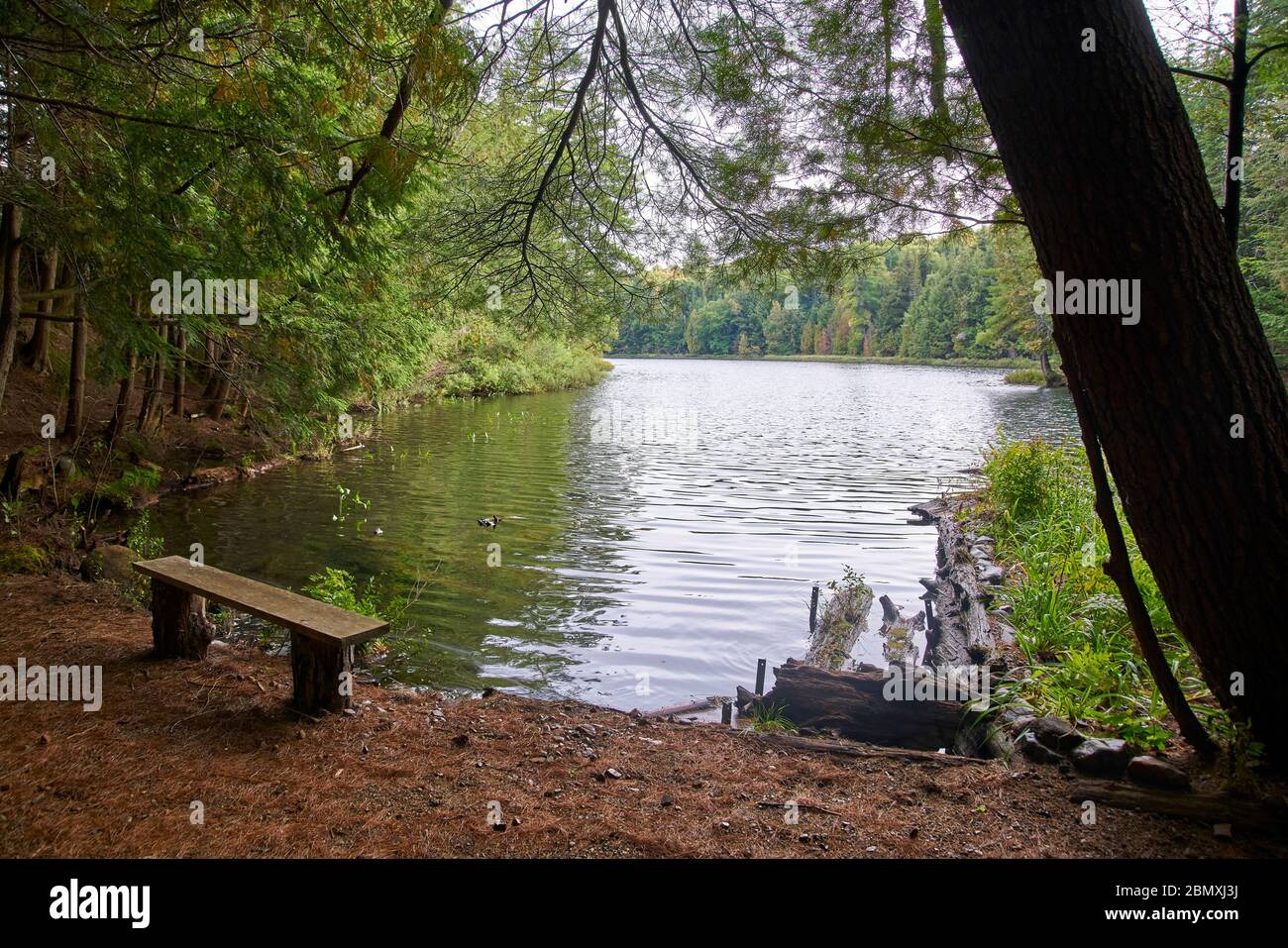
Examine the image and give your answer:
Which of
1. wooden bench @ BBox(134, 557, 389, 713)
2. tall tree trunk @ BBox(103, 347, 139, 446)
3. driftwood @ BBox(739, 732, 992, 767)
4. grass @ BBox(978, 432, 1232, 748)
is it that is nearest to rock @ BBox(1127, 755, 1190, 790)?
grass @ BBox(978, 432, 1232, 748)

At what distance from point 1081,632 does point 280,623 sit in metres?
4.89

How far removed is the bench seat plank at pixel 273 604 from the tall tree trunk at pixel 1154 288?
11.2ft

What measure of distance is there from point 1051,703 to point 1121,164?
2.86m

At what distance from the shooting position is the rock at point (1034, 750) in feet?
11.0

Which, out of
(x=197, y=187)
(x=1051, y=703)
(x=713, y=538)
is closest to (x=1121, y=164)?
(x=1051, y=703)

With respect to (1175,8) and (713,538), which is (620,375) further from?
(1175,8)

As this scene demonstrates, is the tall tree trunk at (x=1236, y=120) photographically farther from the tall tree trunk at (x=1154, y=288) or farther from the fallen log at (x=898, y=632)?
the fallen log at (x=898, y=632)

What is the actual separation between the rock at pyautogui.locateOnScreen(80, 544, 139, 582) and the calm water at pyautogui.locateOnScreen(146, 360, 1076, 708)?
1.03 m

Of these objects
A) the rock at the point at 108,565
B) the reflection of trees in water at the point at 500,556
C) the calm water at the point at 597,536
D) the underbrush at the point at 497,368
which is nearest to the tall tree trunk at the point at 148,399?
the calm water at the point at 597,536

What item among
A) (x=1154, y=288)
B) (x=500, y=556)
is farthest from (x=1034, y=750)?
(x=500, y=556)

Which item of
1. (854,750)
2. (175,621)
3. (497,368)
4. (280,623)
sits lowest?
(854,750)

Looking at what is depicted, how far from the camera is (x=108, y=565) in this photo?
261 inches

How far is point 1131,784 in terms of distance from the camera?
2885mm

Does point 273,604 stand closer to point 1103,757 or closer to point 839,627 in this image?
point 1103,757
